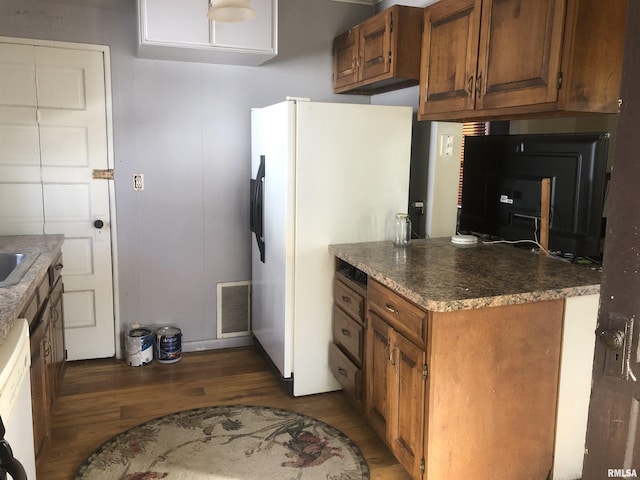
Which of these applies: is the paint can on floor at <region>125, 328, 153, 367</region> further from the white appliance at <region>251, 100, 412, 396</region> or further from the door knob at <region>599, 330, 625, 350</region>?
the door knob at <region>599, 330, 625, 350</region>

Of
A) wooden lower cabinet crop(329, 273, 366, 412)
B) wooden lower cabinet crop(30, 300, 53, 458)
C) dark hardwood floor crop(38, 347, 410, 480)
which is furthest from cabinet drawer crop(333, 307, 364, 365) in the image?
wooden lower cabinet crop(30, 300, 53, 458)

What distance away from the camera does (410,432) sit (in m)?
2.15

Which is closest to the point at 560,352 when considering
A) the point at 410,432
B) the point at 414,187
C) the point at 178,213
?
the point at 410,432

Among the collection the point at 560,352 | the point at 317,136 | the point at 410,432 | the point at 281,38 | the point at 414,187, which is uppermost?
the point at 281,38

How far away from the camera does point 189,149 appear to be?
11.9 feet

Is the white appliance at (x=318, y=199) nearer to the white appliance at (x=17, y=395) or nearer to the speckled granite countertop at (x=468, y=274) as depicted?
the speckled granite countertop at (x=468, y=274)

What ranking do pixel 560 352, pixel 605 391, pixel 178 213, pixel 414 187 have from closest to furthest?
pixel 605 391
pixel 560 352
pixel 414 187
pixel 178 213

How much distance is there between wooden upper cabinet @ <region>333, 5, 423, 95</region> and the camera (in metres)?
2.90

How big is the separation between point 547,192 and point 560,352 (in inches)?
28.4

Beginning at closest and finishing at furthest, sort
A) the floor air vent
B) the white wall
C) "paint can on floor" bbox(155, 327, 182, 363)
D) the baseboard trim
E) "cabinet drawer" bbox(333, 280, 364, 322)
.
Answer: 1. "cabinet drawer" bbox(333, 280, 364, 322)
2. the baseboard trim
3. the white wall
4. "paint can on floor" bbox(155, 327, 182, 363)
5. the floor air vent

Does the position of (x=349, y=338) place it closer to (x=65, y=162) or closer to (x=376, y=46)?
(x=376, y=46)

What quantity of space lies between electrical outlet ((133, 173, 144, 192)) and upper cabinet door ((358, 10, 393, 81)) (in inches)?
60.7

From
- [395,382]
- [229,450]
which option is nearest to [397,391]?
[395,382]

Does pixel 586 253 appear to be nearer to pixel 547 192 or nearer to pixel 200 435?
pixel 547 192
